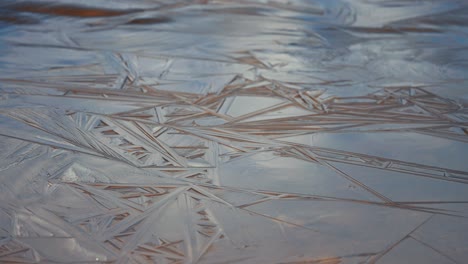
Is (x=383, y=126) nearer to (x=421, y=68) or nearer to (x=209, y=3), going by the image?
(x=421, y=68)

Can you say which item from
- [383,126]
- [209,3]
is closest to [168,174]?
[383,126]

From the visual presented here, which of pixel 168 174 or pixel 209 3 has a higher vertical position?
pixel 209 3

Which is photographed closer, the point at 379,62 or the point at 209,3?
the point at 379,62

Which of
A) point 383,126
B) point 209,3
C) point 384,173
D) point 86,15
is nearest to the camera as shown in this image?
point 384,173

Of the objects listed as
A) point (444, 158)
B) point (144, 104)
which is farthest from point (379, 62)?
point (144, 104)

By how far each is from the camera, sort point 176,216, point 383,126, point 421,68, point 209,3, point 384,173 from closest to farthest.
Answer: point 176,216
point 384,173
point 383,126
point 421,68
point 209,3

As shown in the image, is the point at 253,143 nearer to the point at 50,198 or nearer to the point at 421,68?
the point at 50,198
